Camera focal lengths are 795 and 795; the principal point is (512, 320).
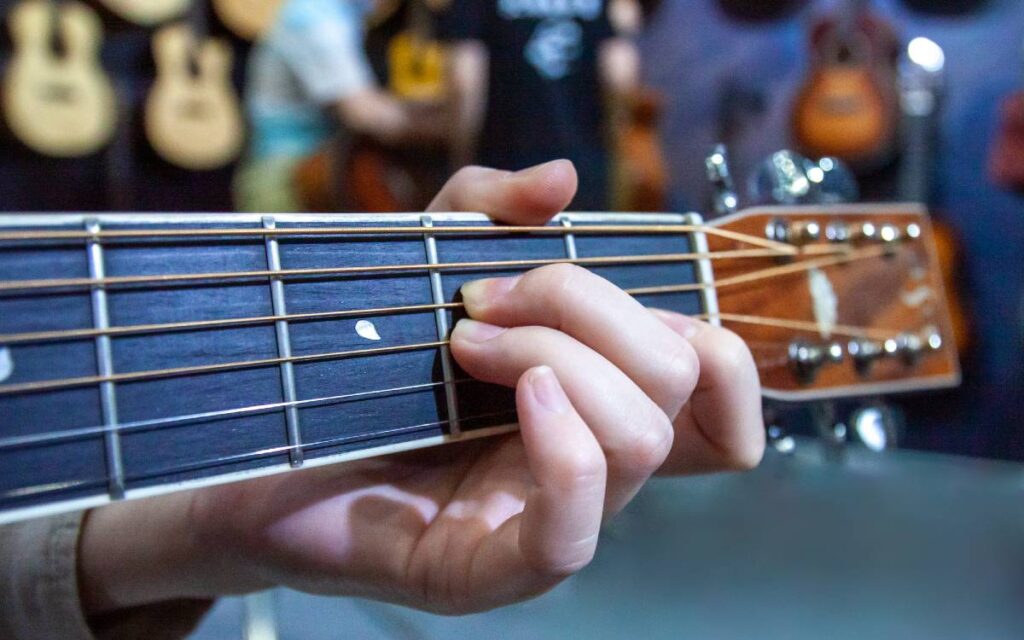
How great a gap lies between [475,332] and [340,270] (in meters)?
0.08

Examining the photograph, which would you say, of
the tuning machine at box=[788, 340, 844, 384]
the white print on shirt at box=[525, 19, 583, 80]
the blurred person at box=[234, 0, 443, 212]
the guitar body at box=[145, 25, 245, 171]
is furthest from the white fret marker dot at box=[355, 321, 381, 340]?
the guitar body at box=[145, 25, 245, 171]

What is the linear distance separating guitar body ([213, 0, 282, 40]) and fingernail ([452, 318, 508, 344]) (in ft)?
6.61

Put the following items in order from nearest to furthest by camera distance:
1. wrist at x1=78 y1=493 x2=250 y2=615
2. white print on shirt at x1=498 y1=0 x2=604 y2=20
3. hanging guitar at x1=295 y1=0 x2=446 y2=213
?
wrist at x1=78 y1=493 x2=250 y2=615
white print on shirt at x1=498 y1=0 x2=604 y2=20
hanging guitar at x1=295 y1=0 x2=446 y2=213

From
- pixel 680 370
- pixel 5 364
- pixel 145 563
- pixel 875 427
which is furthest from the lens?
pixel 875 427

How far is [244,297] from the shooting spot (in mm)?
382

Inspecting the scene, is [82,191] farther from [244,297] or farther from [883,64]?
[883,64]

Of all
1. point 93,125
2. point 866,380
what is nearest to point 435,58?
point 93,125

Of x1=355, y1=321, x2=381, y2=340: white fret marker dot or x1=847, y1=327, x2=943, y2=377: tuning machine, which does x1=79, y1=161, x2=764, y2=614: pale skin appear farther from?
x1=847, y1=327, x2=943, y2=377: tuning machine

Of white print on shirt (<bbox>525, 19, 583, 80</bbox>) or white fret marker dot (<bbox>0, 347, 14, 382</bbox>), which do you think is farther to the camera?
white print on shirt (<bbox>525, 19, 583, 80</bbox>)

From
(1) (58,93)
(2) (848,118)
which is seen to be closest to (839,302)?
(2) (848,118)

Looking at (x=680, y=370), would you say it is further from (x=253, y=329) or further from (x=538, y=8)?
(x=538, y=8)

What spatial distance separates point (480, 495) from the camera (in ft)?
1.58

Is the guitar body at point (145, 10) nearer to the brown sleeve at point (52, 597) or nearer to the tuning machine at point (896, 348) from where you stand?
the brown sleeve at point (52, 597)

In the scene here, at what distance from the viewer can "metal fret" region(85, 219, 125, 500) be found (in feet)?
1.10
